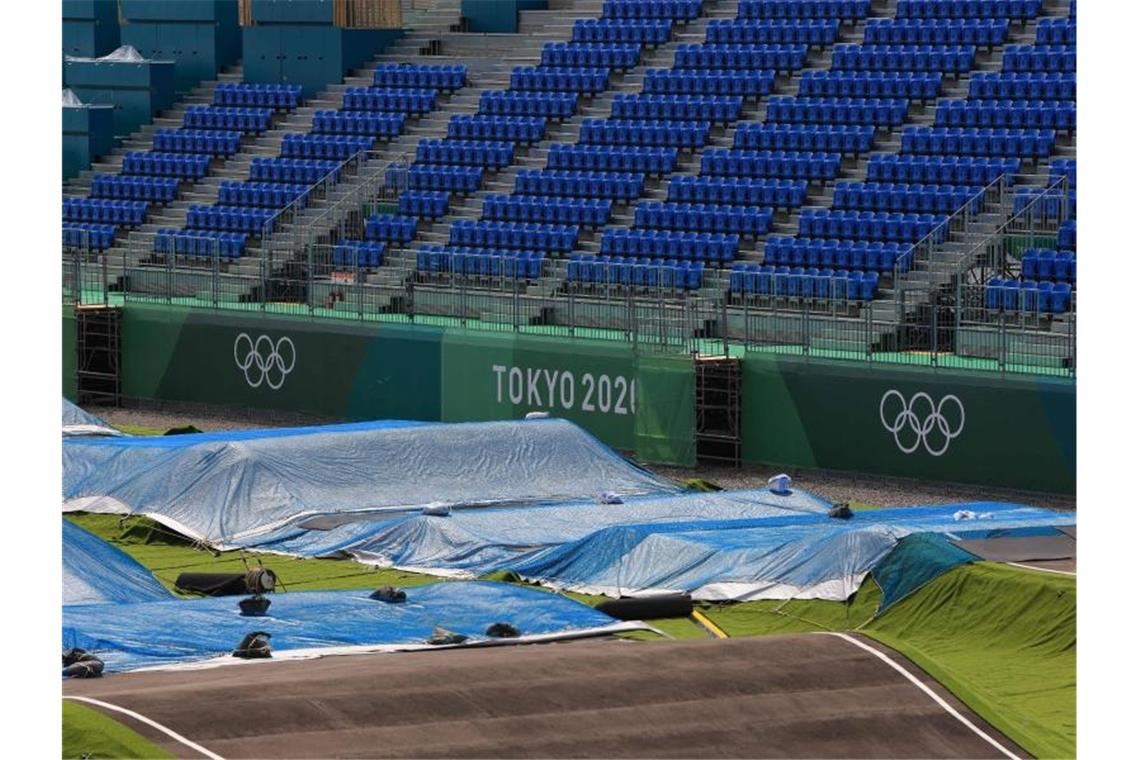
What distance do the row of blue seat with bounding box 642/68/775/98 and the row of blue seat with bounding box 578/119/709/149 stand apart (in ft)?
2.52

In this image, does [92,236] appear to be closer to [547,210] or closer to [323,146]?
[323,146]

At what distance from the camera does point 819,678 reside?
14727 mm

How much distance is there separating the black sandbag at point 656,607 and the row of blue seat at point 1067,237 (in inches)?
457

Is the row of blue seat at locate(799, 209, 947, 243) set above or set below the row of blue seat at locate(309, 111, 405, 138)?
below

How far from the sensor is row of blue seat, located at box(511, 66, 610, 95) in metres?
38.8

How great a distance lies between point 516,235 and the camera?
1411 inches

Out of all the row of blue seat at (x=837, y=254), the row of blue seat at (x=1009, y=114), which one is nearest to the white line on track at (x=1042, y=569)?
the row of blue seat at (x=837, y=254)

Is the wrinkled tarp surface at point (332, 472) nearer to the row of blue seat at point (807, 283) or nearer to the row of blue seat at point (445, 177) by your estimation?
the row of blue seat at point (807, 283)

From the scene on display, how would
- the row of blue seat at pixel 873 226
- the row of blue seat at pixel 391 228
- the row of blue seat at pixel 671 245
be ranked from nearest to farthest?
the row of blue seat at pixel 873 226
the row of blue seat at pixel 671 245
the row of blue seat at pixel 391 228

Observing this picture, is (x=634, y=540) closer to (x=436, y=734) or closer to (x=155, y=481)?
(x=155, y=481)

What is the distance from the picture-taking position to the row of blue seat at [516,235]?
116ft

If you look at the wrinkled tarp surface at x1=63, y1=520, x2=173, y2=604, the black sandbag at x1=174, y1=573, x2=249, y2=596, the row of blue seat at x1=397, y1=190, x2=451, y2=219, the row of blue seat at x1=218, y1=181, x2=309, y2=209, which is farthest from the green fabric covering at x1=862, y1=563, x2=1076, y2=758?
the row of blue seat at x1=218, y1=181, x2=309, y2=209

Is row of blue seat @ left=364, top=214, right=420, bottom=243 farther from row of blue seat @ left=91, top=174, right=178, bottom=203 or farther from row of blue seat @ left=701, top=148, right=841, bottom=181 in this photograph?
row of blue seat @ left=91, top=174, right=178, bottom=203
